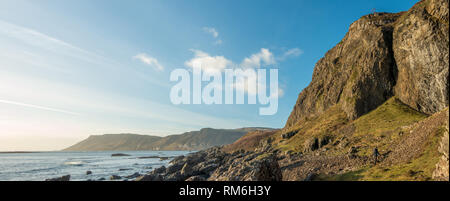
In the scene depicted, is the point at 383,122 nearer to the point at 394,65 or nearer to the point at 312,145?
the point at 312,145

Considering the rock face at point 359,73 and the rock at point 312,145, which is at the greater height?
the rock face at point 359,73

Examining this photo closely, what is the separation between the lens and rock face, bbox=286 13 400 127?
73.4 metres

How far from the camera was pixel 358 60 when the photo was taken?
8862cm

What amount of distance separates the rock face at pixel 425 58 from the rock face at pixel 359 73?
613 cm

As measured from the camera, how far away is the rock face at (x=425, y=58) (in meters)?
51.1

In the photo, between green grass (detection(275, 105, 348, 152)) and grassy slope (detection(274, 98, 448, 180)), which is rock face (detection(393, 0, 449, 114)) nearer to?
grassy slope (detection(274, 98, 448, 180))

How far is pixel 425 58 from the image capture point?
55.2 meters

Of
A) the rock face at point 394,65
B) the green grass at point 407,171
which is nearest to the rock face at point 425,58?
the rock face at point 394,65

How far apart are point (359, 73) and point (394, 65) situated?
12.0 meters

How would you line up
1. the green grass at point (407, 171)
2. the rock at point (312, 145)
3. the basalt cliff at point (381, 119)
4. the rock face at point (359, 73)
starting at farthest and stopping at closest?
the rock face at point (359, 73)
the rock at point (312, 145)
the basalt cliff at point (381, 119)
the green grass at point (407, 171)

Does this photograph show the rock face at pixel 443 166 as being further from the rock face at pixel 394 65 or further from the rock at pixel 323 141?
the rock face at pixel 394 65

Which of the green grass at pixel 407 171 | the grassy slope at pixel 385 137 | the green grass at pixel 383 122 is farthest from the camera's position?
the green grass at pixel 383 122
